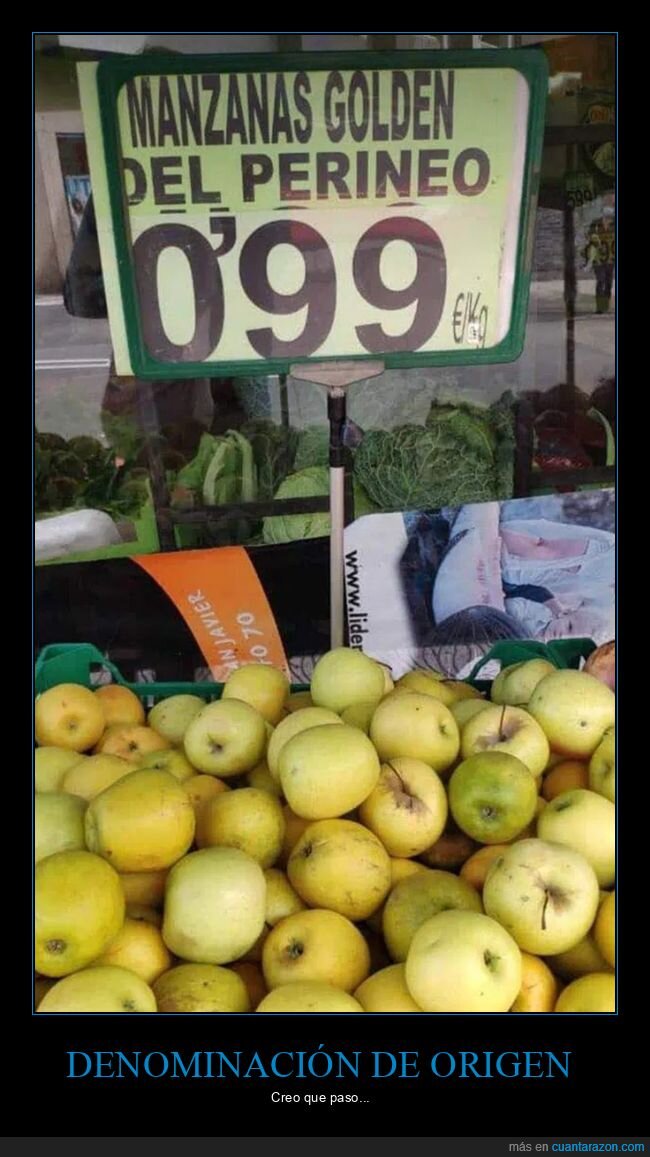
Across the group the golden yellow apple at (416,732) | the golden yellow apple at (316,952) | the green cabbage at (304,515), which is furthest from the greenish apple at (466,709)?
the green cabbage at (304,515)

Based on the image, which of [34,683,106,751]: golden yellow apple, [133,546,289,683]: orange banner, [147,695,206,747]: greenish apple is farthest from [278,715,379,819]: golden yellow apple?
[133,546,289,683]: orange banner

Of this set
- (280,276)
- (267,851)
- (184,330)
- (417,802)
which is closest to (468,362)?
(280,276)

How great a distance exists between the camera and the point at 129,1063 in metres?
1.42

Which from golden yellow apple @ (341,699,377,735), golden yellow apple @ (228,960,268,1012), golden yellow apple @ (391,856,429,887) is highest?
golden yellow apple @ (341,699,377,735)

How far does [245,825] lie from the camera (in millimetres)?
1712

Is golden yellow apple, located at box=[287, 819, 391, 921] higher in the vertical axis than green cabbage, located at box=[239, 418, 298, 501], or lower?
lower

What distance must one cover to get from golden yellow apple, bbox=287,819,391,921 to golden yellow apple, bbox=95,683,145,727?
78 cm

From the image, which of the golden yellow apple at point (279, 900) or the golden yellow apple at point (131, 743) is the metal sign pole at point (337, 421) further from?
the golden yellow apple at point (279, 900)

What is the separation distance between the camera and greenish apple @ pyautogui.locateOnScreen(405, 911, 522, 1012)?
1.33m

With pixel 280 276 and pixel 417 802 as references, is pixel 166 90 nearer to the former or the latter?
pixel 280 276

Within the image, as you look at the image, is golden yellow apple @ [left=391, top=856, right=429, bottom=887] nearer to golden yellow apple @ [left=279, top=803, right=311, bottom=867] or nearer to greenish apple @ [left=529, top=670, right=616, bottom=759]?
golden yellow apple @ [left=279, top=803, right=311, bottom=867]

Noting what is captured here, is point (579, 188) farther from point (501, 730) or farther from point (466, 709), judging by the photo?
point (501, 730)

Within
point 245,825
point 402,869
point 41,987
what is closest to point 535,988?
point 402,869

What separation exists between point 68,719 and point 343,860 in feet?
2.83
